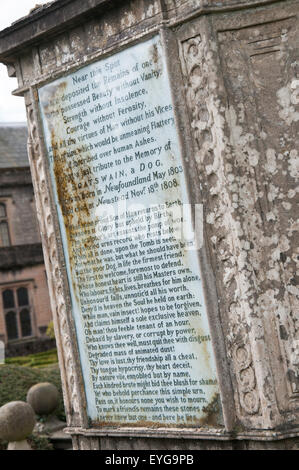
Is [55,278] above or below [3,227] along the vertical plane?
below

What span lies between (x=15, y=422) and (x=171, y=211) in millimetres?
5769

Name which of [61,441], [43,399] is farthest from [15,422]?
[43,399]

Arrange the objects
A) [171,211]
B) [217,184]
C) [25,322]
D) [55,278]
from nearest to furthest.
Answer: [217,184], [171,211], [55,278], [25,322]

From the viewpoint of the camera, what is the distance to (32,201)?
103ft

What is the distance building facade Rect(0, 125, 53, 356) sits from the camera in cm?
2956

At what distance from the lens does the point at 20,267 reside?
29.9 m

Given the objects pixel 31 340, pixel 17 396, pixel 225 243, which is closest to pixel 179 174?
pixel 225 243

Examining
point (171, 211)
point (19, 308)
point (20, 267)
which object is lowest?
point (19, 308)

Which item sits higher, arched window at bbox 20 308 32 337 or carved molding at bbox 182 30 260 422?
carved molding at bbox 182 30 260 422

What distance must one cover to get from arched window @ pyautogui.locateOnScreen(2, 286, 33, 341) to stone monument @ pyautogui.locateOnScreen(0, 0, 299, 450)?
24.3 meters

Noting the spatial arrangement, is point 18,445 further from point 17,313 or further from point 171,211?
point 17,313

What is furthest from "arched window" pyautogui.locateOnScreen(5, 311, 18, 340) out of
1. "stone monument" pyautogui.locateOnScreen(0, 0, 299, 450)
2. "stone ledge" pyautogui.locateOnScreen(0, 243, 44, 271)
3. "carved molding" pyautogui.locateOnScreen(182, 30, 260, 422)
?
"carved molding" pyautogui.locateOnScreen(182, 30, 260, 422)

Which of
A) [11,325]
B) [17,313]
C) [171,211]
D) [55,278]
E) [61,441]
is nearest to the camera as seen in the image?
[171,211]

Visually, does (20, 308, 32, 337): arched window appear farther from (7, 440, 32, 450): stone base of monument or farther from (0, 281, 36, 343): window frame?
(7, 440, 32, 450): stone base of monument
